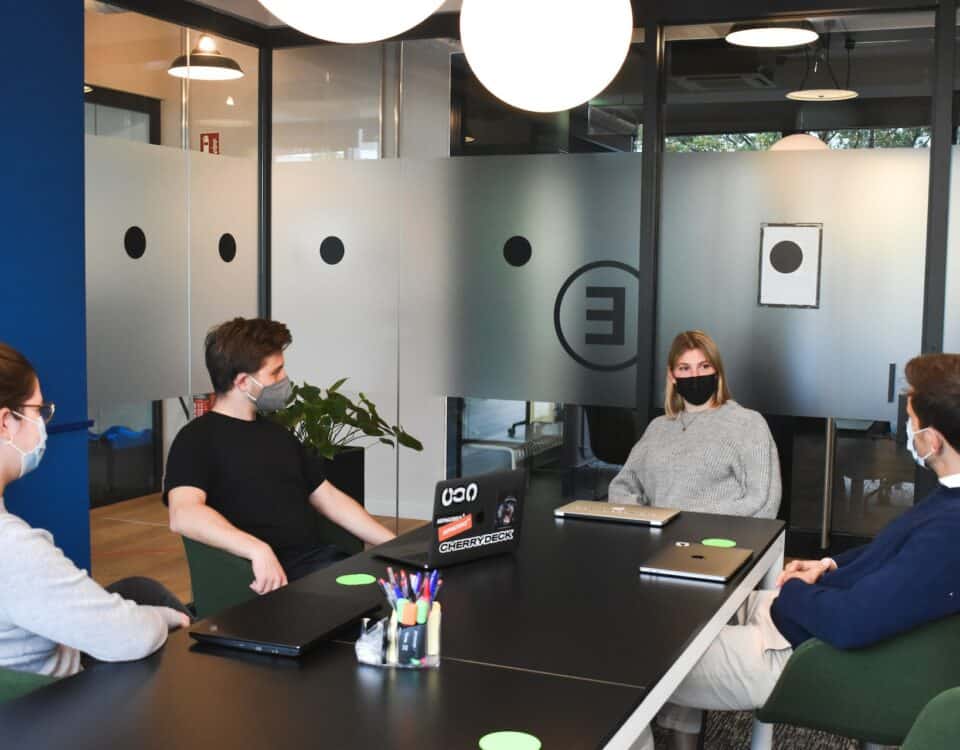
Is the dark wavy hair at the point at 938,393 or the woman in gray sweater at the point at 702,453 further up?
the dark wavy hair at the point at 938,393

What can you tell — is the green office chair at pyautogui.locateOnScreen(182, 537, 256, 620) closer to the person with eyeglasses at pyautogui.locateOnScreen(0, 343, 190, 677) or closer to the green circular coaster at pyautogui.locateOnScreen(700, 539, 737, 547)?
the person with eyeglasses at pyautogui.locateOnScreen(0, 343, 190, 677)

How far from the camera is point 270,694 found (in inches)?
72.2

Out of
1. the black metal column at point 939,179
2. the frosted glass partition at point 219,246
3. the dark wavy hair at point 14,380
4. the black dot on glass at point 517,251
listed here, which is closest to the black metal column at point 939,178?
the black metal column at point 939,179

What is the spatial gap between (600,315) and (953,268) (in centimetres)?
145

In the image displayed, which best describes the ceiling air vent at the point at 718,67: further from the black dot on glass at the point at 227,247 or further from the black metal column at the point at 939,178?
the black dot on glass at the point at 227,247

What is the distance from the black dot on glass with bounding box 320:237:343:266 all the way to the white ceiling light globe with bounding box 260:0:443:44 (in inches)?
135

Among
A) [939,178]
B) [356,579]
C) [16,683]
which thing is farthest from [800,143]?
[16,683]

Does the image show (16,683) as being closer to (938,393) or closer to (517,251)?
(938,393)

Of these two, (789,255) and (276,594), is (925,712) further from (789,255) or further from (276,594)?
(789,255)

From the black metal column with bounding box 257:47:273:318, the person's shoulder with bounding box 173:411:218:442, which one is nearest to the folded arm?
the person's shoulder with bounding box 173:411:218:442

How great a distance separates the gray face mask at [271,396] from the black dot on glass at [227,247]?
2.17m

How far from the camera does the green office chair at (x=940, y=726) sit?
158 centimetres

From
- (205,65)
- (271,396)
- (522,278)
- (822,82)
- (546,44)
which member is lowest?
(271,396)

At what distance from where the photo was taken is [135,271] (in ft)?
16.1
